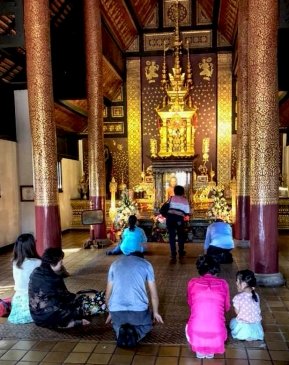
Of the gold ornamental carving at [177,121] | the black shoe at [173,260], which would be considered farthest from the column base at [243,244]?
the gold ornamental carving at [177,121]

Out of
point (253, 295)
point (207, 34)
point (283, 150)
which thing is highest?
point (207, 34)

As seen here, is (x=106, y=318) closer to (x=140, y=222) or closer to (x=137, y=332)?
(x=137, y=332)

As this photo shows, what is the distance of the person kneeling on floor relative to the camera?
4105 mm

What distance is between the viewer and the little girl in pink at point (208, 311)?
378cm

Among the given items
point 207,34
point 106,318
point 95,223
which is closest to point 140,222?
point 95,223

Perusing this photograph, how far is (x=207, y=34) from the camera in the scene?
607 inches

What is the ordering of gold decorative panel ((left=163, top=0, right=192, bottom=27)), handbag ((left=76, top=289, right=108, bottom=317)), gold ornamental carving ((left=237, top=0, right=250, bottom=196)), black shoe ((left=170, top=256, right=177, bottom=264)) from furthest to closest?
gold decorative panel ((left=163, top=0, right=192, bottom=27)) → gold ornamental carving ((left=237, top=0, right=250, bottom=196)) → black shoe ((left=170, top=256, right=177, bottom=264)) → handbag ((left=76, top=289, right=108, bottom=317))

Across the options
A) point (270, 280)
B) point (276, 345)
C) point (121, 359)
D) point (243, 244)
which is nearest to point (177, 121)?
point (243, 244)

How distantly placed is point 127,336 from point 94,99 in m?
7.22

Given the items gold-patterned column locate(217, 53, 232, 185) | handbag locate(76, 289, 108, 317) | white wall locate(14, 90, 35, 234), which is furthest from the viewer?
gold-patterned column locate(217, 53, 232, 185)

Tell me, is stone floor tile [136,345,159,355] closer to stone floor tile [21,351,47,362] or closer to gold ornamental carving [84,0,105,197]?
stone floor tile [21,351,47,362]

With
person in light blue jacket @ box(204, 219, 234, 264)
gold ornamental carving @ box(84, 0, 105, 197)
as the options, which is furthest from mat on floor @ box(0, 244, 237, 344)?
gold ornamental carving @ box(84, 0, 105, 197)

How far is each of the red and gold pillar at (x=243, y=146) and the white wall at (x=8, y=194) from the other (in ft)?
19.2

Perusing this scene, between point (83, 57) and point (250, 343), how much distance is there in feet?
29.0
